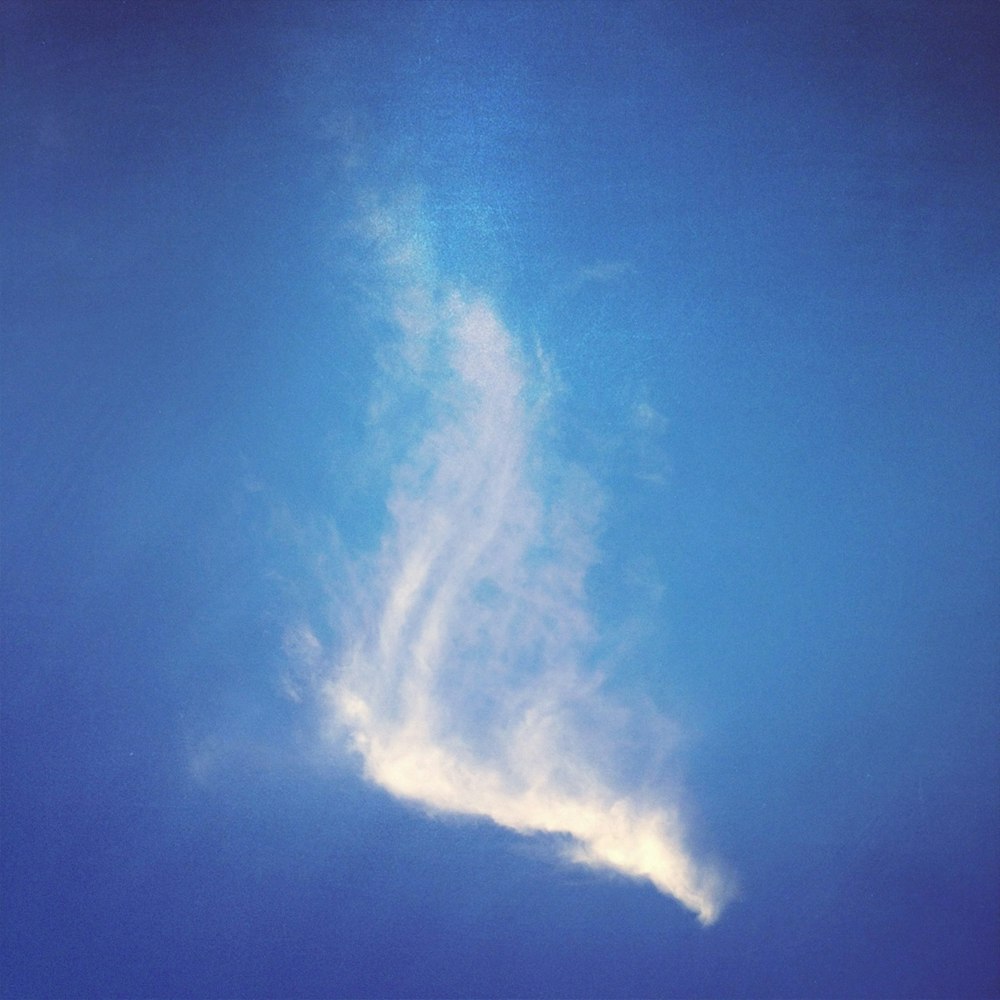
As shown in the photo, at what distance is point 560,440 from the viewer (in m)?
2.88

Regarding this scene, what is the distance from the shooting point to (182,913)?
2.88 metres

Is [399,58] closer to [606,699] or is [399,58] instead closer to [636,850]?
[606,699]

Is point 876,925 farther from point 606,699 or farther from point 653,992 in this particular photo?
point 606,699

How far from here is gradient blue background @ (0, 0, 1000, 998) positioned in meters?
2.79

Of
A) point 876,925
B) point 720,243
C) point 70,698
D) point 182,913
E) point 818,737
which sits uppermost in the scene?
point 720,243

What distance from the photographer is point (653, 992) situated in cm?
290

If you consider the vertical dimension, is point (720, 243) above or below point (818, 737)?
above

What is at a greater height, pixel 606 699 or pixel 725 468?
pixel 725 468

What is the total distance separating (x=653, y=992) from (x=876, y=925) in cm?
95

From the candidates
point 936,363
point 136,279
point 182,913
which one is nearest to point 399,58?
point 136,279

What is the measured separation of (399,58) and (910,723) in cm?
329

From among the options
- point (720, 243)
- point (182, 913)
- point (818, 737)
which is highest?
point (720, 243)

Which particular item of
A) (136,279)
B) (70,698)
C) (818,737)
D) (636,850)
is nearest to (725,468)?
(818,737)

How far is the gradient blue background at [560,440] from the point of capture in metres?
2.79
